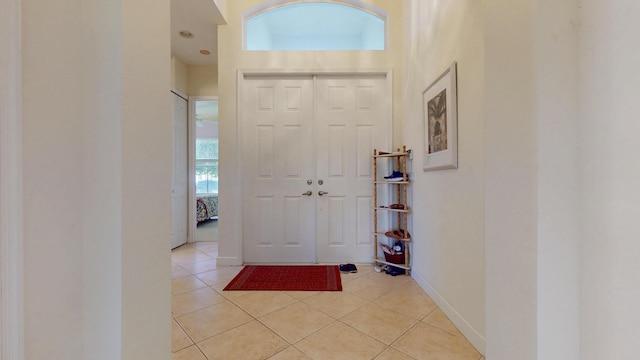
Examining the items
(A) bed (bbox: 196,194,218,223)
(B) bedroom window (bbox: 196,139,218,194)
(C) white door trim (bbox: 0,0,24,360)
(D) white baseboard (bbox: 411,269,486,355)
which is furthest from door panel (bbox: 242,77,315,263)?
(B) bedroom window (bbox: 196,139,218,194)

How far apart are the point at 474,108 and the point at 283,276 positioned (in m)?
2.29

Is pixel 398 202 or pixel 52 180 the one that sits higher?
pixel 52 180

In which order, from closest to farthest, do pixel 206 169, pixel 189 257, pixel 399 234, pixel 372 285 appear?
pixel 372 285, pixel 399 234, pixel 189 257, pixel 206 169

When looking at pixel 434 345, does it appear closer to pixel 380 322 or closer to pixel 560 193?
pixel 380 322

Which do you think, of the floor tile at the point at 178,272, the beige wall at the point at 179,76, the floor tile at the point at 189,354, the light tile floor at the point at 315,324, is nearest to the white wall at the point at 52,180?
the floor tile at the point at 189,354

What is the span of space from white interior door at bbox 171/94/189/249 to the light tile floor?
153 centimetres

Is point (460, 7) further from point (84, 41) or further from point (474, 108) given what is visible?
point (84, 41)

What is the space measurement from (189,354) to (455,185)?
202 centimetres

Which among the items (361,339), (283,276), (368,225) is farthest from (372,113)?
(361,339)

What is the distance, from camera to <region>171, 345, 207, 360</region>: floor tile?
1318 millimetres

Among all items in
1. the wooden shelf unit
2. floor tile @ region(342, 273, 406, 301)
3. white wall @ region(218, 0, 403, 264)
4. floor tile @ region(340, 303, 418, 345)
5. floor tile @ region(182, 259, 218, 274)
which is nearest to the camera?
floor tile @ region(340, 303, 418, 345)

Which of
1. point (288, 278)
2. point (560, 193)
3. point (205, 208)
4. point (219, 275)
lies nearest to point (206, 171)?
point (205, 208)

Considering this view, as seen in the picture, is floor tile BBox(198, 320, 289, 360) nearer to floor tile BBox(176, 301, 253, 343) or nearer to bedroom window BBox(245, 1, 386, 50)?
Result: floor tile BBox(176, 301, 253, 343)

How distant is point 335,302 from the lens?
195cm
